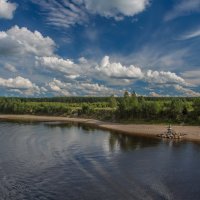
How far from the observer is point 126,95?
18750 cm

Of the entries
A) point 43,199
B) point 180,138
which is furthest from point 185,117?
point 43,199

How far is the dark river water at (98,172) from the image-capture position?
42.4 m

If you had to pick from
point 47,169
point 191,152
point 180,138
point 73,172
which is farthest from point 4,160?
point 180,138

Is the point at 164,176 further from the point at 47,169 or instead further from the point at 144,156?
the point at 47,169

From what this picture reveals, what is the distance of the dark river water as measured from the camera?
42406mm

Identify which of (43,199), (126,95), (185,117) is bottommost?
(43,199)

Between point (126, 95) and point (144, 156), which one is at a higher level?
point (126, 95)

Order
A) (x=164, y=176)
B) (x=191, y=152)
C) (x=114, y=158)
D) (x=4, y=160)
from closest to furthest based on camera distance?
(x=164, y=176), (x=4, y=160), (x=114, y=158), (x=191, y=152)

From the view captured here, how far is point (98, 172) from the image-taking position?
177 feet

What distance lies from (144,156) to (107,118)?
366 feet

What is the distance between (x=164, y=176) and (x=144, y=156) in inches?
685

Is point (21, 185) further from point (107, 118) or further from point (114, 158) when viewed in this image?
point (107, 118)

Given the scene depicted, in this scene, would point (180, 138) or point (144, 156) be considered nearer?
point (144, 156)

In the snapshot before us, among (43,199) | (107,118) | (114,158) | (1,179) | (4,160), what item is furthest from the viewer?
(107,118)
